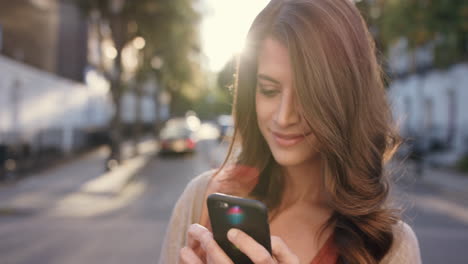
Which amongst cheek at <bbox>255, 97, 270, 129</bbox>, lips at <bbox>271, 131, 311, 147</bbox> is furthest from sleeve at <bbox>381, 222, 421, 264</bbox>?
cheek at <bbox>255, 97, 270, 129</bbox>

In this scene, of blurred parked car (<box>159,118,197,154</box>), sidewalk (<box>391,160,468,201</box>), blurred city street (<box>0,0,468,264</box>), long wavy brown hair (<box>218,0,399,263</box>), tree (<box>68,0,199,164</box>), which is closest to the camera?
long wavy brown hair (<box>218,0,399,263</box>)

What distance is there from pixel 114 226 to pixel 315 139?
788 centimetres

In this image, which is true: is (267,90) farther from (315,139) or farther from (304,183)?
(304,183)

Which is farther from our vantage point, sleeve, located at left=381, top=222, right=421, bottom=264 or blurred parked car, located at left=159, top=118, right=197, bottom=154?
blurred parked car, located at left=159, top=118, right=197, bottom=154

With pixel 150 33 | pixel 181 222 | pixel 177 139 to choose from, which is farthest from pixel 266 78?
pixel 177 139

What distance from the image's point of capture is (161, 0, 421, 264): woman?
1511 mm

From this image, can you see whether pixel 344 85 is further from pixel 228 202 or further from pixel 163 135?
pixel 163 135

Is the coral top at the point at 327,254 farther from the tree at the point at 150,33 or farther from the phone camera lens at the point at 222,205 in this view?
the tree at the point at 150,33

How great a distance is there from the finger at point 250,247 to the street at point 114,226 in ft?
11.6

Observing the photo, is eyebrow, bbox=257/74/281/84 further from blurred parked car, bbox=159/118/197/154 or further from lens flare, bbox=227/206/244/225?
blurred parked car, bbox=159/118/197/154

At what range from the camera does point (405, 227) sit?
1.64 meters

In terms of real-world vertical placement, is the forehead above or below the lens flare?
above

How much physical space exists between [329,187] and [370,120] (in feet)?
0.83

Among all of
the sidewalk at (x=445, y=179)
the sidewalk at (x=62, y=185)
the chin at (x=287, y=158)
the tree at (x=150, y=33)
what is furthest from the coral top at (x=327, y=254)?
the tree at (x=150, y=33)
